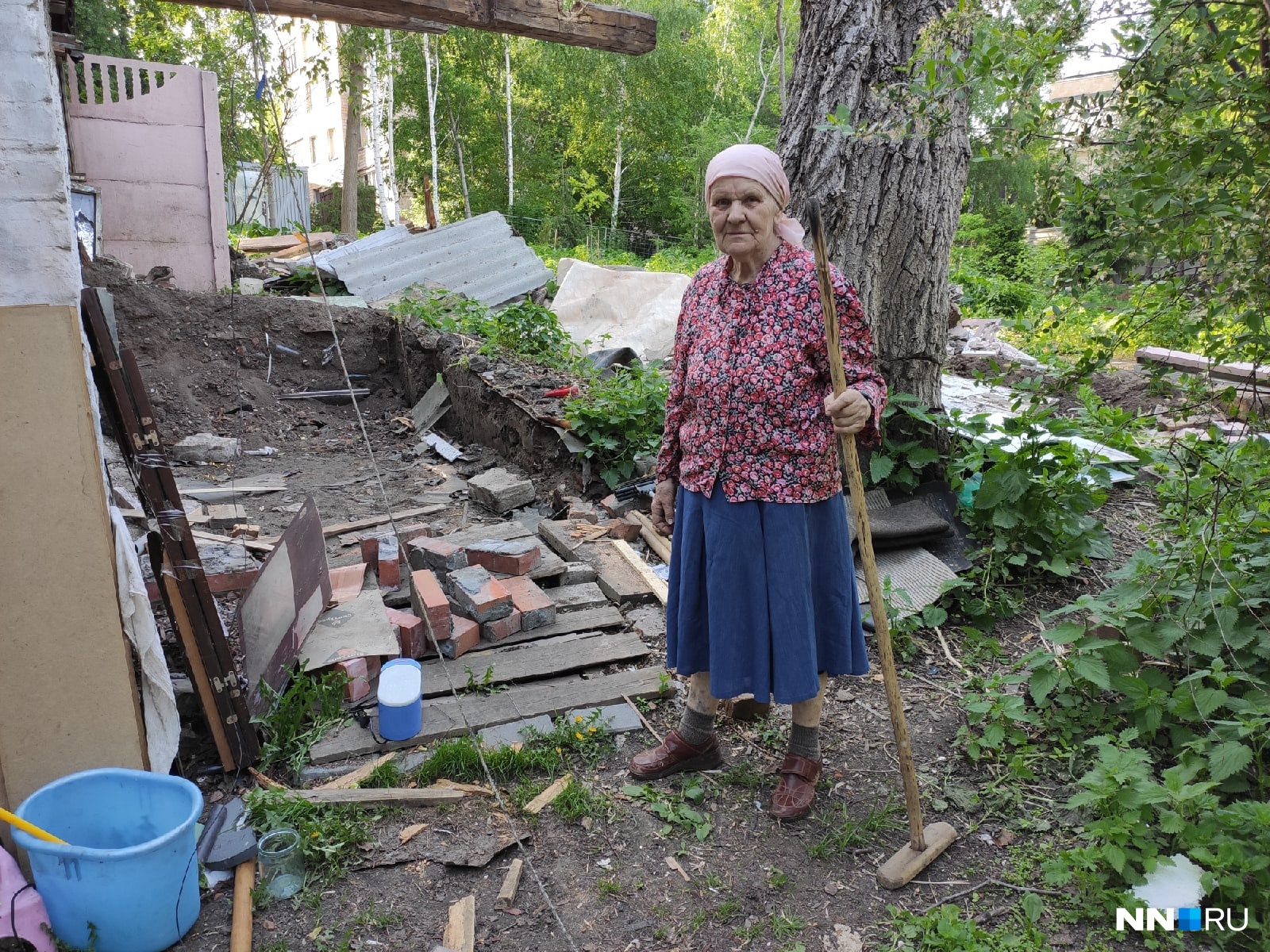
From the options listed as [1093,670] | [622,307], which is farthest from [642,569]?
[622,307]

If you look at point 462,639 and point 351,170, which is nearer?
point 462,639

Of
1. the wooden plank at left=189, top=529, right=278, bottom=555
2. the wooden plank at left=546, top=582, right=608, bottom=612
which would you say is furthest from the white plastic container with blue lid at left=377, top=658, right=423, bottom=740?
the wooden plank at left=189, top=529, right=278, bottom=555

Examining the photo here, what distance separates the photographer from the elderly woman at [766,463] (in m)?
2.80

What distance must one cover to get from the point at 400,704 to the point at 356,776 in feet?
1.05

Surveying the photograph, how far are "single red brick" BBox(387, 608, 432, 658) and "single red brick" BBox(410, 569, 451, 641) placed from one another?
5cm

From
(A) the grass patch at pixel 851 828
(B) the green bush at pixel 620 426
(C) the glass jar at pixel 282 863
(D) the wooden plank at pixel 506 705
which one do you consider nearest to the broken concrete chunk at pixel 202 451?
(B) the green bush at pixel 620 426

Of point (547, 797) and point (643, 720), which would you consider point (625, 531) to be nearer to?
point (643, 720)

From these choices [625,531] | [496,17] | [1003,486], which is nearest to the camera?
[1003,486]

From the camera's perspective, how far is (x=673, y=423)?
10.7ft

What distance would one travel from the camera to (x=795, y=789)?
3168 millimetres

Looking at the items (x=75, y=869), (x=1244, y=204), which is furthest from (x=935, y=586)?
(x=75, y=869)

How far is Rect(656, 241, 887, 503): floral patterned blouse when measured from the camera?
281 cm

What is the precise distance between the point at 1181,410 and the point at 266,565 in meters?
4.14

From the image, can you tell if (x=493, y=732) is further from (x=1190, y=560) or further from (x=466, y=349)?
(x=466, y=349)
